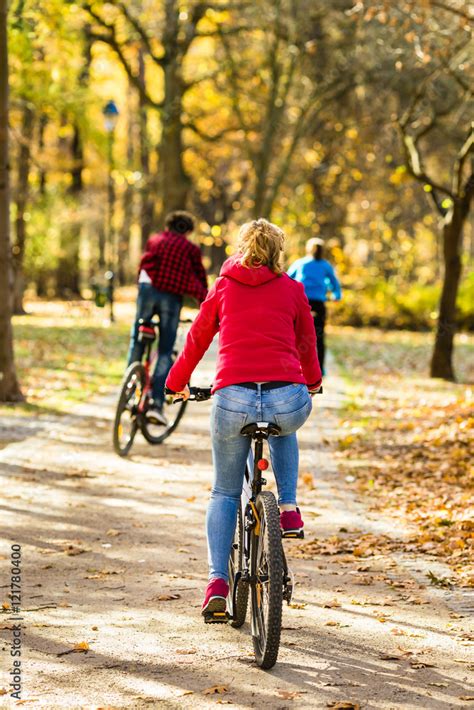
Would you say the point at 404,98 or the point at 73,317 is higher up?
the point at 404,98

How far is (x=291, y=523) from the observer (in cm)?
575

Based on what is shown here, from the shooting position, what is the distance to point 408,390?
1812 cm

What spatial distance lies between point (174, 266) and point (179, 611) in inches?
215

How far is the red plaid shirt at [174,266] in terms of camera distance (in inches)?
449

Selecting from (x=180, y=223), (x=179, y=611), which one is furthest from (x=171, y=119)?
(x=179, y=611)

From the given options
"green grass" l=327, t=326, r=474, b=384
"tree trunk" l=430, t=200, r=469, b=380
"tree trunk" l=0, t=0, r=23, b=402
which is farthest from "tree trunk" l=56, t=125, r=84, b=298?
"tree trunk" l=0, t=0, r=23, b=402

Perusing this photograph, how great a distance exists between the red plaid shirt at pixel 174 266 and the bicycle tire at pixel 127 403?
0.81 m

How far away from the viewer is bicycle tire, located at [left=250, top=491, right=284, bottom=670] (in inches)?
205

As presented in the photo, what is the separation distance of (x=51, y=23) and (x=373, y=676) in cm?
1649

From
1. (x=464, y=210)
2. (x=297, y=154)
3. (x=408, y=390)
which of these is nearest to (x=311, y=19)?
(x=297, y=154)

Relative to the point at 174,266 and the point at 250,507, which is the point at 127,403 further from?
the point at 250,507

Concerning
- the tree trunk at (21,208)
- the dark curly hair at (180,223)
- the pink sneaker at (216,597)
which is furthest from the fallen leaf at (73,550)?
the tree trunk at (21,208)

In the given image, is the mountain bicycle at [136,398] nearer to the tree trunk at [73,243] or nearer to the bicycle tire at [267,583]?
the bicycle tire at [267,583]

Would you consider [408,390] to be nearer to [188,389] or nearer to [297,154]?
[188,389]
